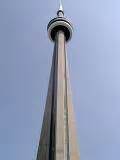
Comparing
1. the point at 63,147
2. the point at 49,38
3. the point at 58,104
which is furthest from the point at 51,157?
the point at 49,38

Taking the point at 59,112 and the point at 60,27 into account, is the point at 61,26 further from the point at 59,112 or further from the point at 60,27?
the point at 59,112

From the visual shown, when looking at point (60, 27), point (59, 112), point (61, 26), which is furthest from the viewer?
point (60, 27)

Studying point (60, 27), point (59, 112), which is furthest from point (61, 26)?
point (59, 112)

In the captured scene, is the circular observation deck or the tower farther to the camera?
the circular observation deck

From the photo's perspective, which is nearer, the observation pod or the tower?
A: the tower

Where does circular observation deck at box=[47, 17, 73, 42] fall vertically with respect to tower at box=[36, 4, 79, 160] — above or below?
above

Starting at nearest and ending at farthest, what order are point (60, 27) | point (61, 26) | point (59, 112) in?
point (59, 112) < point (61, 26) < point (60, 27)

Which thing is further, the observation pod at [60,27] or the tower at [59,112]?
the observation pod at [60,27]

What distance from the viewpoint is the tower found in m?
54.1

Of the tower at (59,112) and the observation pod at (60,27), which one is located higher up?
the observation pod at (60,27)

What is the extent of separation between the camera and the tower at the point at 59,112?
54125mm

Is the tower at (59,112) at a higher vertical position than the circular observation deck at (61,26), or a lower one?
lower

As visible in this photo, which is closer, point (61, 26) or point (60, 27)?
point (61, 26)

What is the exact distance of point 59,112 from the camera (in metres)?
60.8
